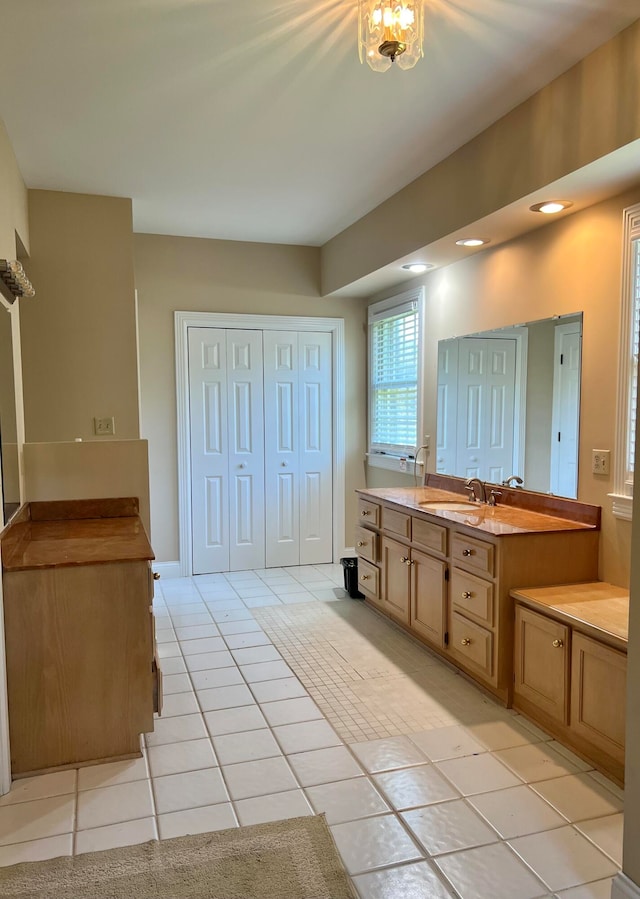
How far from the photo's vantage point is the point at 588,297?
2840 millimetres

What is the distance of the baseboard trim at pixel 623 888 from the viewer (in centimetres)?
158

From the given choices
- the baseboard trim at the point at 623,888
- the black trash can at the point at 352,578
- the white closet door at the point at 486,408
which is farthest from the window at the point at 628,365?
the black trash can at the point at 352,578

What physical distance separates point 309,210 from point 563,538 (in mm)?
2646

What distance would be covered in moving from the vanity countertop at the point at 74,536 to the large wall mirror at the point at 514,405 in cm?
194

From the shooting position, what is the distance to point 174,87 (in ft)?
8.14

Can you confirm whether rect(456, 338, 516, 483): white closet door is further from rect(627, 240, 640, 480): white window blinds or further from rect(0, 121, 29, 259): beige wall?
rect(0, 121, 29, 259): beige wall

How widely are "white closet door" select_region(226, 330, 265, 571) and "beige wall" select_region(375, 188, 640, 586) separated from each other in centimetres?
209

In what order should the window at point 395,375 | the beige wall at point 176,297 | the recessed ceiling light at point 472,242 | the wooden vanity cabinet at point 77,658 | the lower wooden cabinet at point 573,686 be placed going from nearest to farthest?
the lower wooden cabinet at point 573,686
the wooden vanity cabinet at point 77,658
the recessed ceiling light at point 472,242
the window at point 395,375
the beige wall at point 176,297

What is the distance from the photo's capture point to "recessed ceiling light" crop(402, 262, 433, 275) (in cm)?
395

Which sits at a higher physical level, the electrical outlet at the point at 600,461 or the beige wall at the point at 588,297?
the beige wall at the point at 588,297

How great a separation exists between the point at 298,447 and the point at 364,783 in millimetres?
3252

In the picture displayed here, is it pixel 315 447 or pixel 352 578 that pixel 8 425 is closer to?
pixel 352 578

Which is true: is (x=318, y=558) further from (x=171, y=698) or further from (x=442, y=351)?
(x=171, y=698)

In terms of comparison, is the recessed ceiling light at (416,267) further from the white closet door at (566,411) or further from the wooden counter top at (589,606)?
the wooden counter top at (589,606)
